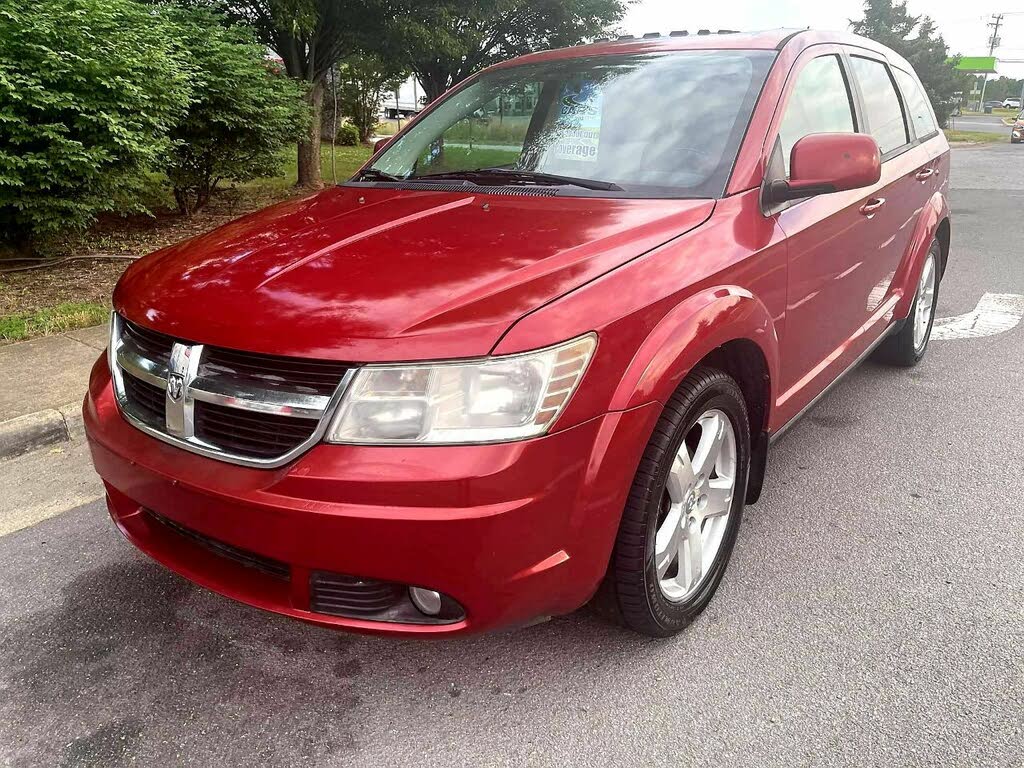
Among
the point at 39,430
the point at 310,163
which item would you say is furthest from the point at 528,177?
the point at 310,163

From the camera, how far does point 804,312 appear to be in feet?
9.16

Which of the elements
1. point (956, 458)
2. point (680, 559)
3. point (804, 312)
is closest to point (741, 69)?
point (804, 312)

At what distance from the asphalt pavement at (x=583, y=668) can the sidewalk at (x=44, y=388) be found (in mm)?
797

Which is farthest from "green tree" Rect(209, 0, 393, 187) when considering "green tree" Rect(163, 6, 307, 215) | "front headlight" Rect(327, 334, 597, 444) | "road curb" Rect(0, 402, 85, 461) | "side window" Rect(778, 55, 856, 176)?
"front headlight" Rect(327, 334, 597, 444)

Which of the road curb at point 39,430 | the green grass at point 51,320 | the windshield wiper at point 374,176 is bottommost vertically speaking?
the road curb at point 39,430

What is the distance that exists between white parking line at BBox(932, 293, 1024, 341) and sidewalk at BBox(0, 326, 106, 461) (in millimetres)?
5347

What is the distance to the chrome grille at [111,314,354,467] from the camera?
1.77 metres

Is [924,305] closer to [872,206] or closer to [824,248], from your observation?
[872,206]

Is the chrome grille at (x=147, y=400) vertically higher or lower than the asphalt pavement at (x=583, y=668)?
higher

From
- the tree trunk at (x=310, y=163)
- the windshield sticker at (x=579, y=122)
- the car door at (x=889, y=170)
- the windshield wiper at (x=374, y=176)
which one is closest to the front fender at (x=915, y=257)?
the car door at (x=889, y=170)

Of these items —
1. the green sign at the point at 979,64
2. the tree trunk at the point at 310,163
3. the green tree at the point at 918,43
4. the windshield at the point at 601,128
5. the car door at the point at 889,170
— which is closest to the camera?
the windshield at the point at 601,128

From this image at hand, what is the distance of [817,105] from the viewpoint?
3.01 m

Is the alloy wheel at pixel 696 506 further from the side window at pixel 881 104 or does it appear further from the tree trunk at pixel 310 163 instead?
the tree trunk at pixel 310 163

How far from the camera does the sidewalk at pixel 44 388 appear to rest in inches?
144
